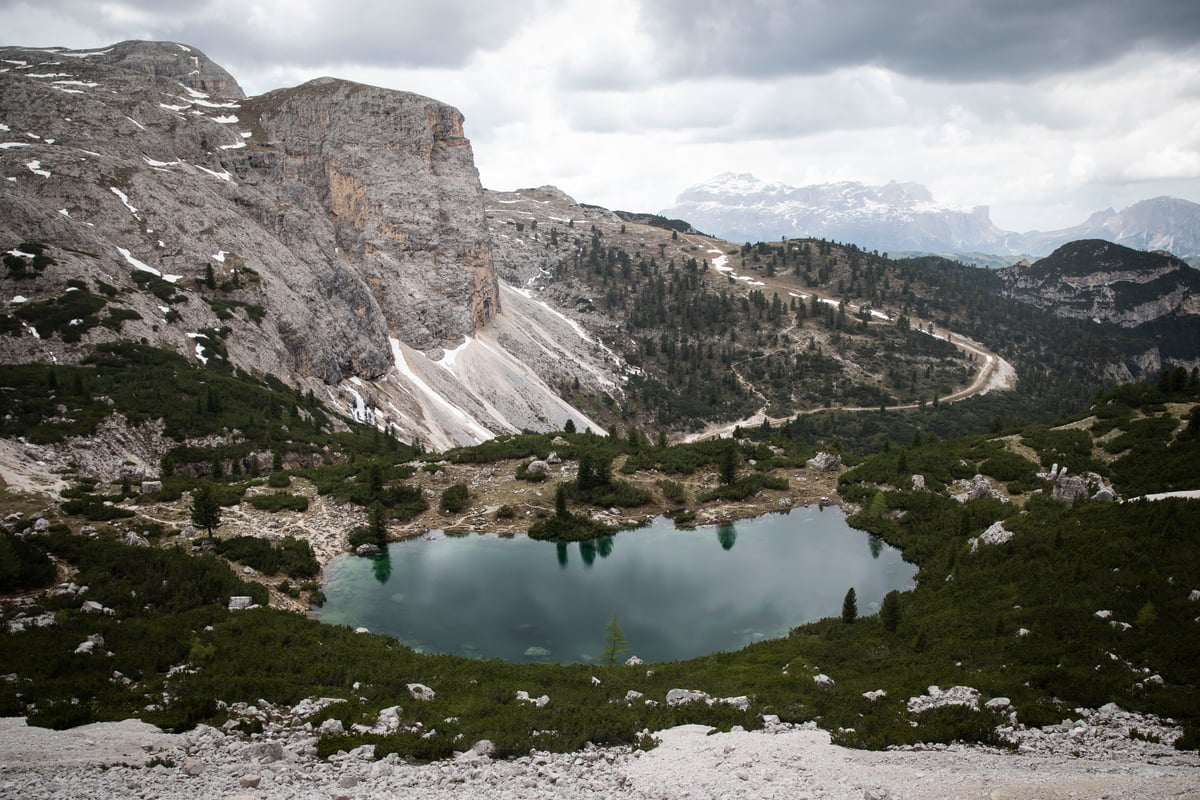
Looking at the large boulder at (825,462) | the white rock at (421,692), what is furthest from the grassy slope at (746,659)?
the large boulder at (825,462)

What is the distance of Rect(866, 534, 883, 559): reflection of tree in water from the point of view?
132 ft

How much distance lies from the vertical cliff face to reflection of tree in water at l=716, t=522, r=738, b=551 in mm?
75049

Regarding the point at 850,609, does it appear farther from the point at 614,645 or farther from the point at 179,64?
the point at 179,64

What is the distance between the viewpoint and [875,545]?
4125 centimetres

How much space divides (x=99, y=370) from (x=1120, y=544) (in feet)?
Answer: 206

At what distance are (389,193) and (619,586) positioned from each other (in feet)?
320

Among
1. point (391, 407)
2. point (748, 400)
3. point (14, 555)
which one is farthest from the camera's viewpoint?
point (748, 400)

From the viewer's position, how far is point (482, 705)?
1945cm

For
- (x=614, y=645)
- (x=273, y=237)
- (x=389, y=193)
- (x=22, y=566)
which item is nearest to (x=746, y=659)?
(x=614, y=645)

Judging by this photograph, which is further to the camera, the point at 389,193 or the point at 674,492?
the point at 389,193

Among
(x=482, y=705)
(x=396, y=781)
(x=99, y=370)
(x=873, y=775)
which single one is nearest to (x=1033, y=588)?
(x=873, y=775)

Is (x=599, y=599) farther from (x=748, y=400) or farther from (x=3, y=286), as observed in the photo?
(x=748, y=400)

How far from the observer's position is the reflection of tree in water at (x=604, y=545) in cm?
4254

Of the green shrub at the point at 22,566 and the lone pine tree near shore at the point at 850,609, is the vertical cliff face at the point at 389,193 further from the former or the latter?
the lone pine tree near shore at the point at 850,609
